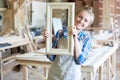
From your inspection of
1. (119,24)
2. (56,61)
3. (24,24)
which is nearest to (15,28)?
(24,24)

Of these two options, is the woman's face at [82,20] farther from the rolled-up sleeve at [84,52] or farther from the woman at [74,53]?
the rolled-up sleeve at [84,52]

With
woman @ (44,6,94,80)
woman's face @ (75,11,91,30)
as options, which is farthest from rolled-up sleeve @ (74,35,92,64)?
woman's face @ (75,11,91,30)

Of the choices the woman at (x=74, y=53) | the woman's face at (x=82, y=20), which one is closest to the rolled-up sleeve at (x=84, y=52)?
the woman at (x=74, y=53)

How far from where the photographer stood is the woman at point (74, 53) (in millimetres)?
1797

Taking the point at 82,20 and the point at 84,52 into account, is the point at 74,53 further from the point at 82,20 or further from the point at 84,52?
the point at 82,20

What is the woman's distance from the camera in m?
1.80

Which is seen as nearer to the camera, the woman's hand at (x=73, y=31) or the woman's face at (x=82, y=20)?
the woman's hand at (x=73, y=31)

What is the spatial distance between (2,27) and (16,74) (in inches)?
44.3

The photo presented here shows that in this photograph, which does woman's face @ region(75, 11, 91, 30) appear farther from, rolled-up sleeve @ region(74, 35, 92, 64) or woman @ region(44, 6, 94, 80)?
rolled-up sleeve @ region(74, 35, 92, 64)

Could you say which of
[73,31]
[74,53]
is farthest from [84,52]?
[73,31]

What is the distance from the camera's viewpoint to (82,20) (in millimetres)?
1800

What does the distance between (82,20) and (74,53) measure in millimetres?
261

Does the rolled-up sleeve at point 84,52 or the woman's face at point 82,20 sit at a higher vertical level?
the woman's face at point 82,20

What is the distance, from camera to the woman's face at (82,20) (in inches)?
70.8
